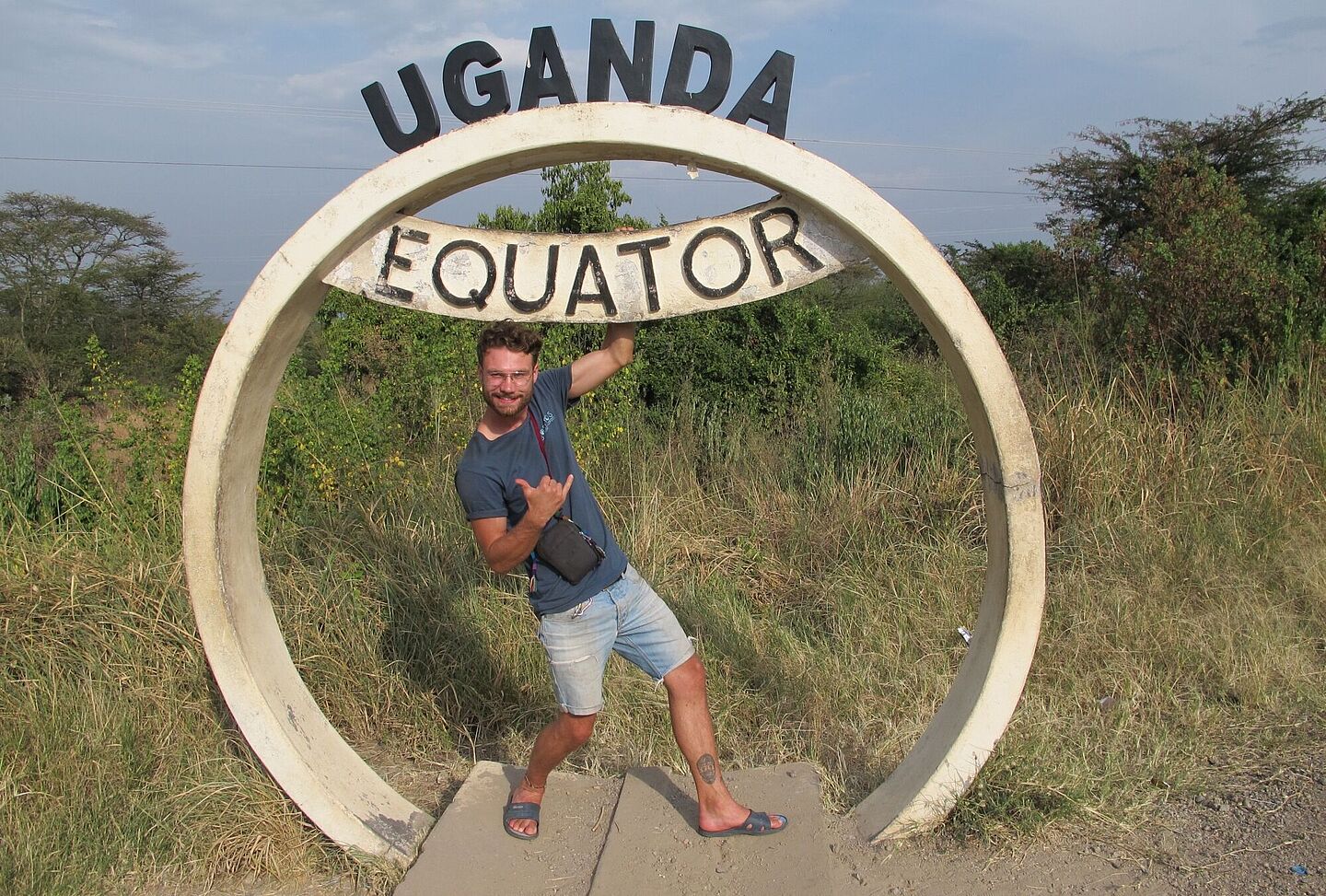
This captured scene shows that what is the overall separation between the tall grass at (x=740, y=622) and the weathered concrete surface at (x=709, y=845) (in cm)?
33

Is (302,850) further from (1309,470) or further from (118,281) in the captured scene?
(118,281)

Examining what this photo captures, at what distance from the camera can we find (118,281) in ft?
53.0

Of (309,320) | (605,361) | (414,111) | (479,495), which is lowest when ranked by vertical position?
(479,495)

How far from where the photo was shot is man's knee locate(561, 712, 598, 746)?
3.44m

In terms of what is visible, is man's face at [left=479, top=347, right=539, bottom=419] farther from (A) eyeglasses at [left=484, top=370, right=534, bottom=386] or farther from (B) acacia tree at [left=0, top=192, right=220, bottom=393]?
(B) acacia tree at [left=0, top=192, right=220, bottom=393]

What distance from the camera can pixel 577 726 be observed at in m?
3.45

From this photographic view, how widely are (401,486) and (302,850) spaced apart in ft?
8.11

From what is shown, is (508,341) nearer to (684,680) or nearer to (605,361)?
(605,361)

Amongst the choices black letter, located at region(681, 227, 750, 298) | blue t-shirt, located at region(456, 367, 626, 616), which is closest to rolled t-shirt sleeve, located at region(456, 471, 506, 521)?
blue t-shirt, located at region(456, 367, 626, 616)

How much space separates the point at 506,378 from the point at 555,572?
618mm

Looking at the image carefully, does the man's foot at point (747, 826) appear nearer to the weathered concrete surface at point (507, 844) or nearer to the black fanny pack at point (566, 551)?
the weathered concrete surface at point (507, 844)

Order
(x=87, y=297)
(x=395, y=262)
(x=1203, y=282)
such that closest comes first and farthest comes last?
(x=395, y=262), (x=1203, y=282), (x=87, y=297)

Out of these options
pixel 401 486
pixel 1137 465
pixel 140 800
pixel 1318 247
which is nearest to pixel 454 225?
pixel 140 800

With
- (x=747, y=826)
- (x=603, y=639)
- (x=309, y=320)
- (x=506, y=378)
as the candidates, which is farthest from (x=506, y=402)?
(x=747, y=826)
